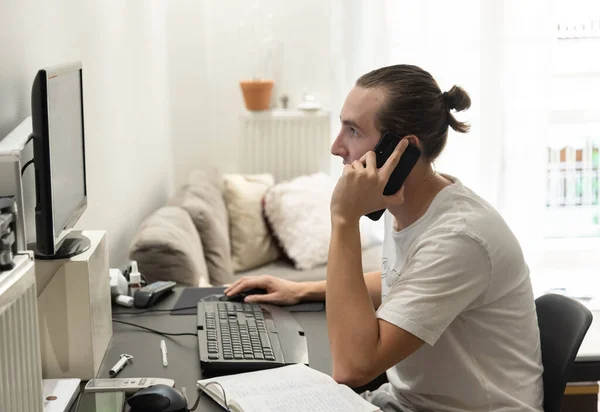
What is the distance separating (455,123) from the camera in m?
1.62

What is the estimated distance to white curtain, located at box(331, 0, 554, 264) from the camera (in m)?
3.24

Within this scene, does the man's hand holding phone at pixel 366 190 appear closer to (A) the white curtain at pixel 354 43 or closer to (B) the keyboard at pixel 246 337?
(B) the keyboard at pixel 246 337

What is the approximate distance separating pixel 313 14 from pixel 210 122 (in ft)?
2.54

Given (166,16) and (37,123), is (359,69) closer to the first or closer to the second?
(166,16)

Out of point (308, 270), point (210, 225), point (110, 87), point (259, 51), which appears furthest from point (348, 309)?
point (259, 51)

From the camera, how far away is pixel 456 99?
1592mm

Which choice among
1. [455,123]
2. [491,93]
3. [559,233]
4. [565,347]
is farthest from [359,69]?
[565,347]

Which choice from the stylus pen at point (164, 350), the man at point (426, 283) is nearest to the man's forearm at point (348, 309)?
the man at point (426, 283)

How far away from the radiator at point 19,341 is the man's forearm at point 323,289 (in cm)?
89

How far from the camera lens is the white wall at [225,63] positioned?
161 inches

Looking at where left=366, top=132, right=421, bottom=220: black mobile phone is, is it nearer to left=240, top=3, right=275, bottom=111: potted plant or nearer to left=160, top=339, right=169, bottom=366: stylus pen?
left=160, top=339, right=169, bottom=366: stylus pen

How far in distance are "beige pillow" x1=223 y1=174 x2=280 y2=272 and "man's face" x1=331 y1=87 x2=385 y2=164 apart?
196 cm

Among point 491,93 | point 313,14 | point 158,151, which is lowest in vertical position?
point 158,151

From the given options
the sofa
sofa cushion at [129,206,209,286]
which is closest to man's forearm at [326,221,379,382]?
sofa cushion at [129,206,209,286]
